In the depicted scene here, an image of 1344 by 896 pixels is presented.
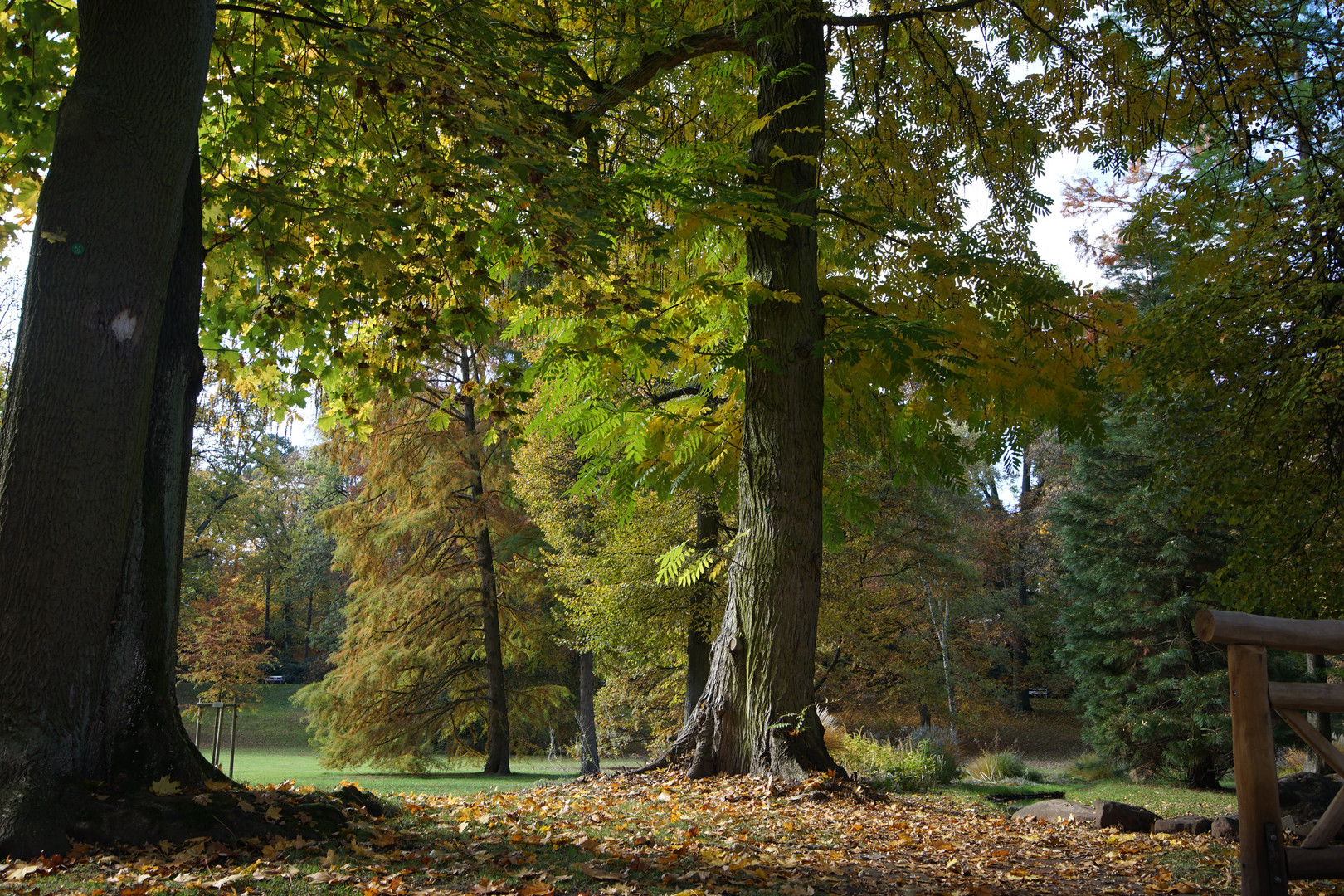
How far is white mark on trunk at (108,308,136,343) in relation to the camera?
414cm

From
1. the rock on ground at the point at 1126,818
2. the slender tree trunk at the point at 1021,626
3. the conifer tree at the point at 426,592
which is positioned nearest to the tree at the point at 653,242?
the rock on ground at the point at 1126,818

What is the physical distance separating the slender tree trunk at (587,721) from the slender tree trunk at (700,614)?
4.27 meters

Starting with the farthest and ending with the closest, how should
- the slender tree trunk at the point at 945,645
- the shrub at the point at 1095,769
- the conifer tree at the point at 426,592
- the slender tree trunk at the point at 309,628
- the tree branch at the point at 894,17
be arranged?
the slender tree trunk at the point at 309,628 → the slender tree trunk at the point at 945,645 → the conifer tree at the point at 426,592 → the shrub at the point at 1095,769 → the tree branch at the point at 894,17

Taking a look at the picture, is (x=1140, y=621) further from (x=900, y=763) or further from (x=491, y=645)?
(x=491, y=645)

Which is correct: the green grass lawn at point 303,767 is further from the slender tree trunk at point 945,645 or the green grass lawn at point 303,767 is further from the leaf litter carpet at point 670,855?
the slender tree trunk at point 945,645

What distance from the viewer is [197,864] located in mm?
3914

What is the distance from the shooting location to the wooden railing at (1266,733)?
4125 mm

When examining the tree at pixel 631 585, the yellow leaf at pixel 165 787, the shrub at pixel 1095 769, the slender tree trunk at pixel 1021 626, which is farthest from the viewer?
the slender tree trunk at pixel 1021 626

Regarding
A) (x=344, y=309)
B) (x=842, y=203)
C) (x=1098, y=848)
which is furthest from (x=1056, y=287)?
(x=344, y=309)

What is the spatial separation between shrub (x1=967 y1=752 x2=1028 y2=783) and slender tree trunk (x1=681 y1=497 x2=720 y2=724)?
213 inches

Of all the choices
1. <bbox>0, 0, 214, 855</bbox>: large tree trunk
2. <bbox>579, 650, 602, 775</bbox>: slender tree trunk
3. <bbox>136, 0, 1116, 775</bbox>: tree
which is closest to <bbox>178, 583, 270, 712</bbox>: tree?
<bbox>579, 650, 602, 775</bbox>: slender tree trunk

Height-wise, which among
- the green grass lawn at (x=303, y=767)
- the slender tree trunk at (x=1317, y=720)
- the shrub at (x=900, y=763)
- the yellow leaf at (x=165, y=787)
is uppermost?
the yellow leaf at (x=165, y=787)

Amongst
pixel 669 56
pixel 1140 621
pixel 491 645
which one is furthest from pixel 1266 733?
pixel 491 645

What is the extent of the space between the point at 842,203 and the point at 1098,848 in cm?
498
